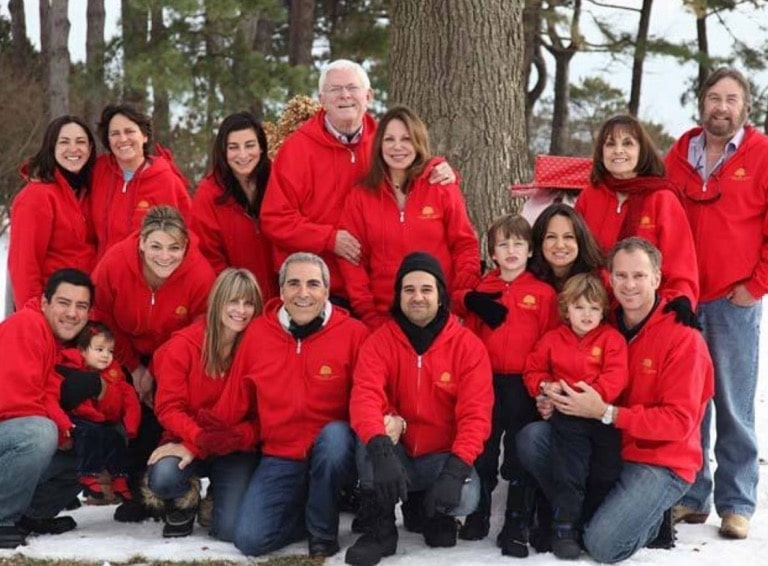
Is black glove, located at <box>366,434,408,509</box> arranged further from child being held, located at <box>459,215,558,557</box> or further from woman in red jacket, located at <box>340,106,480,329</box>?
woman in red jacket, located at <box>340,106,480,329</box>

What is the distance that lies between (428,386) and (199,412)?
1.10 metres

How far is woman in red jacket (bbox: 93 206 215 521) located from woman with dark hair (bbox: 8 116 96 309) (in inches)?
13.9

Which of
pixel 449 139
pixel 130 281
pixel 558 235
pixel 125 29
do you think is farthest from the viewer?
pixel 125 29

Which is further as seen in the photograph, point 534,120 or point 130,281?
point 534,120

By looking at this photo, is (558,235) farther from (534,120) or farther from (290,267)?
(534,120)

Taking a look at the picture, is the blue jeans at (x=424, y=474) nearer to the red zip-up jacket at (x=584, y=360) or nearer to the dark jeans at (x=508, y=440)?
the dark jeans at (x=508, y=440)

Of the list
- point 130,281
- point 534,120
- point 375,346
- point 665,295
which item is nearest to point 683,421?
point 665,295

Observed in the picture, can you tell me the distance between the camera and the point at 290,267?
15.5 feet

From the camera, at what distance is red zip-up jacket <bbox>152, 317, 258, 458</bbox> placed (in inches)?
191

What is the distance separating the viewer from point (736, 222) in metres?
4.91

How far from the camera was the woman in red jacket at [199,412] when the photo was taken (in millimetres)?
4801

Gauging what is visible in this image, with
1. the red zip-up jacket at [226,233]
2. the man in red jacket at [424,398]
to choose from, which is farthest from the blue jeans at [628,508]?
the red zip-up jacket at [226,233]

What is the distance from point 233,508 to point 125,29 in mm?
13550

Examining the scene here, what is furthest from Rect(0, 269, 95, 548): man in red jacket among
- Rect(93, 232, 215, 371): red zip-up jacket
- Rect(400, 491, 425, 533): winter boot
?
Rect(400, 491, 425, 533): winter boot
